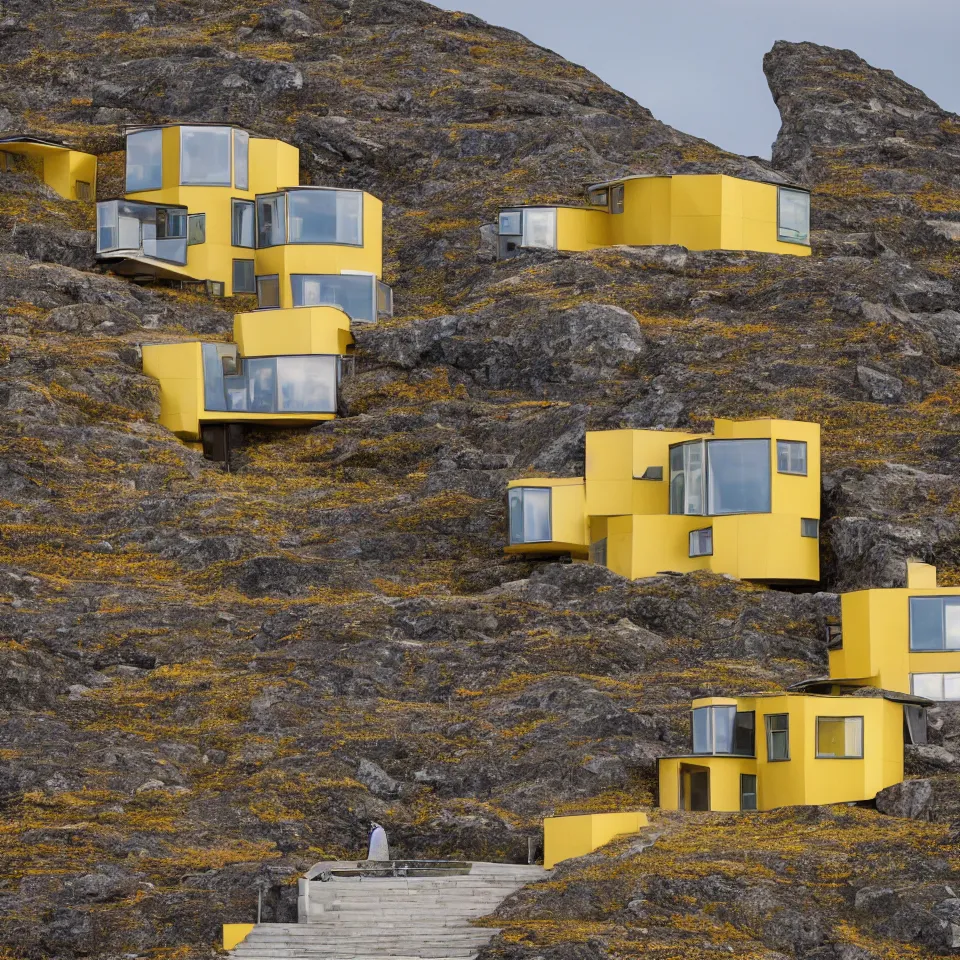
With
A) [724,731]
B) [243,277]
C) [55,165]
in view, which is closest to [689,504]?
[724,731]

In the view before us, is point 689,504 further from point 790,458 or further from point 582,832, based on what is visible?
point 582,832

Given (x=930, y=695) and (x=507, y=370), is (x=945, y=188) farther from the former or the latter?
(x=930, y=695)

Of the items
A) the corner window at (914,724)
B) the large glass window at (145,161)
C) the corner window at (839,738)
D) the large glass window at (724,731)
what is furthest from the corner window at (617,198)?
the corner window at (839,738)

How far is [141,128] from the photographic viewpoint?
105375 millimetres

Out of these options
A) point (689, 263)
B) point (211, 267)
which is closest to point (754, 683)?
point (689, 263)

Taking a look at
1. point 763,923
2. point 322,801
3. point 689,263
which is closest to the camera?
point 763,923

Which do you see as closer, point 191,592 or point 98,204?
point 191,592

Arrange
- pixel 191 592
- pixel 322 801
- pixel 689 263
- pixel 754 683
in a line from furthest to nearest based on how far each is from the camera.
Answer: pixel 689 263, pixel 191 592, pixel 754 683, pixel 322 801

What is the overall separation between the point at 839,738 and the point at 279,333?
3742 centimetres

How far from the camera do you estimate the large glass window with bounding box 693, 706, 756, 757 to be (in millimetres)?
62509

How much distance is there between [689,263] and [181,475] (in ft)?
89.5

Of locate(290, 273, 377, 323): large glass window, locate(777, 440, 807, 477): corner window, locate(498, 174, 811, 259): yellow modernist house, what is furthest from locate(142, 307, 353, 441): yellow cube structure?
locate(777, 440, 807, 477): corner window

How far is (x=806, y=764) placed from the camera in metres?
60.8

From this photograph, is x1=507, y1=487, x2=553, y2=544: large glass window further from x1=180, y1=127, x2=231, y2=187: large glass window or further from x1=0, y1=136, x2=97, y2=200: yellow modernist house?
x1=0, y1=136, x2=97, y2=200: yellow modernist house
